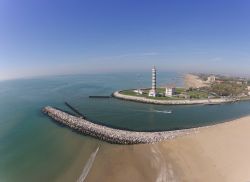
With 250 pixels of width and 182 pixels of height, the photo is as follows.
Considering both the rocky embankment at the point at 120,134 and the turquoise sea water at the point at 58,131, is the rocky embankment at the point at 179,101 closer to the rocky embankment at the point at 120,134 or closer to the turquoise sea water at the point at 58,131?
the turquoise sea water at the point at 58,131

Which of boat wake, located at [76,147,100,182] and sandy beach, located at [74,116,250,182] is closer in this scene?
sandy beach, located at [74,116,250,182]

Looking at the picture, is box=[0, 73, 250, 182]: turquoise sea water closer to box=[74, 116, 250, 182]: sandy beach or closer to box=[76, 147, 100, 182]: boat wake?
box=[76, 147, 100, 182]: boat wake

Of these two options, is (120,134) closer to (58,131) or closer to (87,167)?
(87,167)

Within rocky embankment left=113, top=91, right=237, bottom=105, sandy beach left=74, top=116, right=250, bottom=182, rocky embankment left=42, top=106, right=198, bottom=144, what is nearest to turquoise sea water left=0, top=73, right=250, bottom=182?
rocky embankment left=42, top=106, right=198, bottom=144

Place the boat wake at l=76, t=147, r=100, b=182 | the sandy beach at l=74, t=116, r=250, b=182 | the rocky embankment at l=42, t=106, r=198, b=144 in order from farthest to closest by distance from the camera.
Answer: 1. the rocky embankment at l=42, t=106, r=198, b=144
2. the boat wake at l=76, t=147, r=100, b=182
3. the sandy beach at l=74, t=116, r=250, b=182

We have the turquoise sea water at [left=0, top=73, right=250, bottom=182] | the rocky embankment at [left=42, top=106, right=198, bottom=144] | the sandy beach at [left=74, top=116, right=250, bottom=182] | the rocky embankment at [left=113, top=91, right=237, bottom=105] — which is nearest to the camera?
the sandy beach at [left=74, top=116, right=250, bottom=182]

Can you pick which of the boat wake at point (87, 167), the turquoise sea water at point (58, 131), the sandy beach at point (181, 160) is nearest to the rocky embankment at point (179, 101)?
the turquoise sea water at point (58, 131)

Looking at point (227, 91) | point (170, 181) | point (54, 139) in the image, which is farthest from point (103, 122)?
point (227, 91)

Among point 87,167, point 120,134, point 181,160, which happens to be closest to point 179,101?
point 120,134
